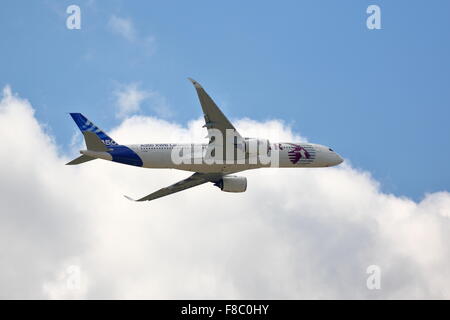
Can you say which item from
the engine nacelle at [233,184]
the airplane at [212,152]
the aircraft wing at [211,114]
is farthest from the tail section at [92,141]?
the engine nacelle at [233,184]

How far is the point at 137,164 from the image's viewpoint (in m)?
53.6

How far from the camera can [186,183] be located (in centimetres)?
6009

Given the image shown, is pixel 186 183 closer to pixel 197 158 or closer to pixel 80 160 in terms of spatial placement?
pixel 197 158

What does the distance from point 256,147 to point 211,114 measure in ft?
18.6

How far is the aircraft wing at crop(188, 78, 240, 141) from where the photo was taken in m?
46.2

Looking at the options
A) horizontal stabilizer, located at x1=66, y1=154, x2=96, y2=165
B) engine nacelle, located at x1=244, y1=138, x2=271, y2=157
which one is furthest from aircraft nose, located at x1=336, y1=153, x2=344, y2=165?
horizontal stabilizer, located at x1=66, y1=154, x2=96, y2=165

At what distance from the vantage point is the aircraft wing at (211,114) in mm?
46156

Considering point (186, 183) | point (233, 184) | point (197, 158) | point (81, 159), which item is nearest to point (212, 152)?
point (197, 158)

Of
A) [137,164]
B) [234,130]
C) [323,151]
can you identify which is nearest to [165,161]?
[137,164]

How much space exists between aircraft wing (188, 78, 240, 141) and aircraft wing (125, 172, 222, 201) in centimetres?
996

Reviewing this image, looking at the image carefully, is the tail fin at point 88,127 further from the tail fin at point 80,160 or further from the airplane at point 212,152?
the tail fin at point 80,160
